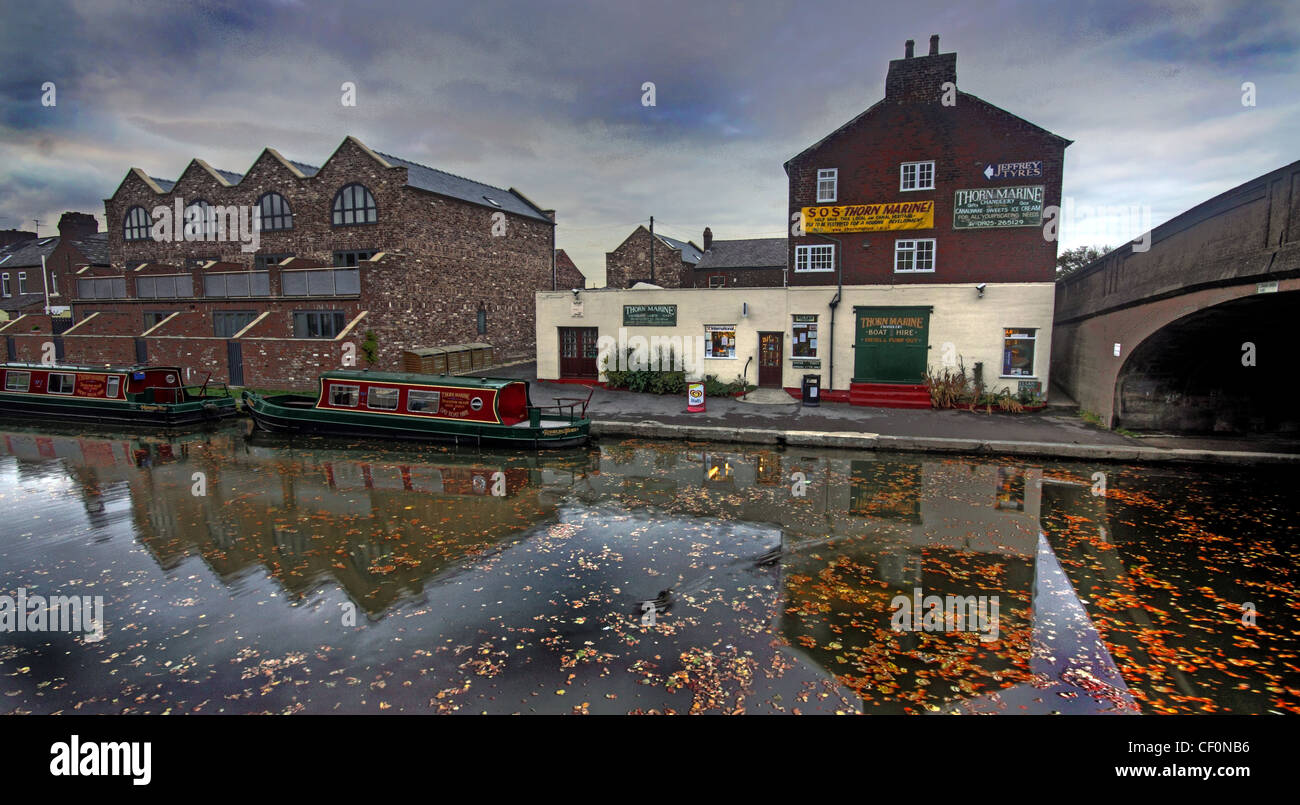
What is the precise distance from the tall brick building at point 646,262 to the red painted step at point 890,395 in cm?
2231

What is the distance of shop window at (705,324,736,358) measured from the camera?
73.3 feet

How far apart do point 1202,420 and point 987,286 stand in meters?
6.74

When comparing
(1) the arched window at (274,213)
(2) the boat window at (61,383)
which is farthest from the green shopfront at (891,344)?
(1) the arched window at (274,213)

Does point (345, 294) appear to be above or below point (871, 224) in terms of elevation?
below

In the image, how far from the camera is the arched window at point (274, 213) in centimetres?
2942

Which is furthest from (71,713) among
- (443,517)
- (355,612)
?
(443,517)

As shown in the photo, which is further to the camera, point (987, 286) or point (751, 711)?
point (987, 286)

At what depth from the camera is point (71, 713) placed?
208 inches

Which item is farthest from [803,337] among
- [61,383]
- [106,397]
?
[61,383]
